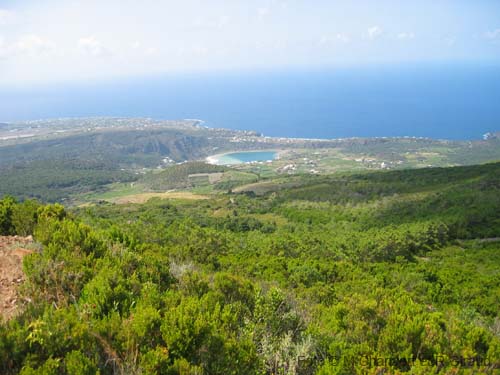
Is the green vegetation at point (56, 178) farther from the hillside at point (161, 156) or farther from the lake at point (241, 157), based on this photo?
the lake at point (241, 157)

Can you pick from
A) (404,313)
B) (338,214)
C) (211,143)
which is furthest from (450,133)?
(404,313)

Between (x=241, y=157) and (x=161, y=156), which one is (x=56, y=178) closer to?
(x=161, y=156)

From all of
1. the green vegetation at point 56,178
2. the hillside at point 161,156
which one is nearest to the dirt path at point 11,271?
the hillside at point 161,156

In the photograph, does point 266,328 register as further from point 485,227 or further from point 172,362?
point 485,227

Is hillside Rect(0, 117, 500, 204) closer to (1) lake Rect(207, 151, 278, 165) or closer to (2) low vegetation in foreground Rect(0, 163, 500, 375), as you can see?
(1) lake Rect(207, 151, 278, 165)

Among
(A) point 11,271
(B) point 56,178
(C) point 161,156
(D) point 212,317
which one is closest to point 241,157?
(C) point 161,156

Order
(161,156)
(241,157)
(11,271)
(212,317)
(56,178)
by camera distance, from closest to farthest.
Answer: (212,317) < (11,271) < (56,178) < (241,157) < (161,156)

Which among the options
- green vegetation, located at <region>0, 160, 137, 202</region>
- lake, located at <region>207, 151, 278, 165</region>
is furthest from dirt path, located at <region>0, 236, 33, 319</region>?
lake, located at <region>207, 151, 278, 165</region>
